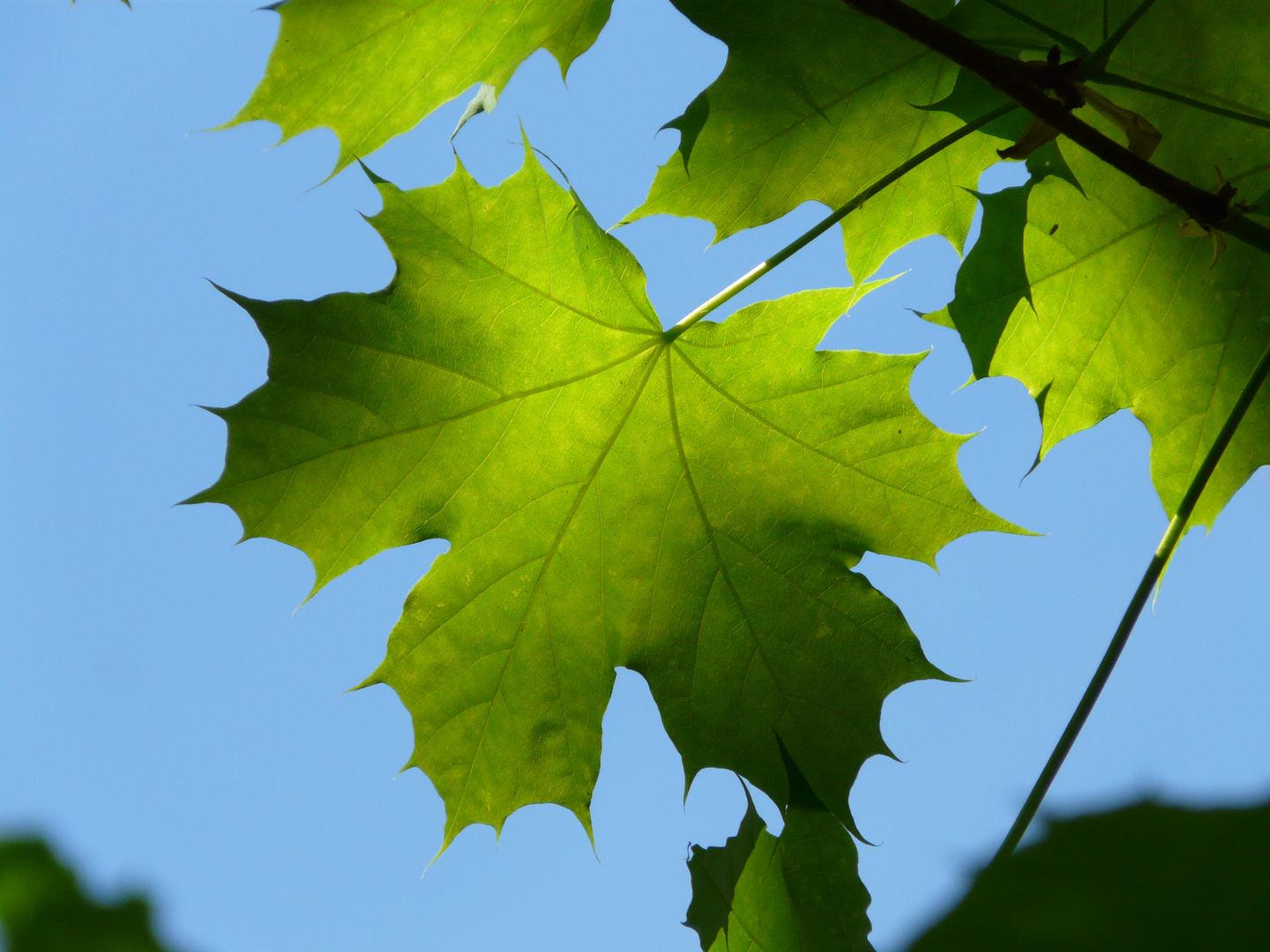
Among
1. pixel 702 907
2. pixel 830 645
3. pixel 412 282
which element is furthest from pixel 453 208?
pixel 702 907

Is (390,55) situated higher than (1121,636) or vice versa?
(390,55)

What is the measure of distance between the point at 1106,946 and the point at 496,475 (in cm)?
124

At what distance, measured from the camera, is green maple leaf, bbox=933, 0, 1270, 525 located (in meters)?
1.46

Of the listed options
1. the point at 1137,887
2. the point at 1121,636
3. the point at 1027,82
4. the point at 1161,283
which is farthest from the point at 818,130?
the point at 1137,887

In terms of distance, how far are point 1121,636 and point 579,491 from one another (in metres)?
0.78

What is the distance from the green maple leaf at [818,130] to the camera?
1356 mm

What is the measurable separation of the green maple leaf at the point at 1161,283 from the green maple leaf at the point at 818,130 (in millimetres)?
161

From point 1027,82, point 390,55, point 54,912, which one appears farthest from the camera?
point 390,55

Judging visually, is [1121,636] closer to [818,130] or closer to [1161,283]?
[1161,283]

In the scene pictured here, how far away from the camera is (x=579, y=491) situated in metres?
1.51

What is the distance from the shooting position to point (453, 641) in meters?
1.43

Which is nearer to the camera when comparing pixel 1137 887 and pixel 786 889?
pixel 1137 887

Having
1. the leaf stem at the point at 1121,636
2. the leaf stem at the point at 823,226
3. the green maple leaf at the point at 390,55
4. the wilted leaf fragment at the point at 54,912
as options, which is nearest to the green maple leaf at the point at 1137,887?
the wilted leaf fragment at the point at 54,912

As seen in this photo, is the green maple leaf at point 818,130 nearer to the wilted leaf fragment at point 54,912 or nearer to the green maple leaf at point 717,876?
the green maple leaf at point 717,876
